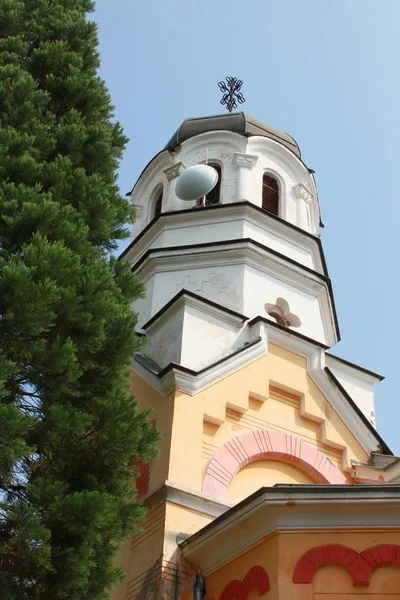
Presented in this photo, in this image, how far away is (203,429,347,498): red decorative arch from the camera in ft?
37.5

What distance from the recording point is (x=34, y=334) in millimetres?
7449

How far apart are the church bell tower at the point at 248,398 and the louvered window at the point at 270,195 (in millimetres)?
33

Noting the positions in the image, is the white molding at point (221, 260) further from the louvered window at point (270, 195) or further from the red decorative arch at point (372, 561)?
the red decorative arch at point (372, 561)

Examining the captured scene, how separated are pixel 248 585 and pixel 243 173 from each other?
9.53 meters

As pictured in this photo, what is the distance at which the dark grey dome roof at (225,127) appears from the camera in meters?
18.2

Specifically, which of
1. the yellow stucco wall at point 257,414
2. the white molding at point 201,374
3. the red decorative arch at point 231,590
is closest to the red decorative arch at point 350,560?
the red decorative arch at point 231,590

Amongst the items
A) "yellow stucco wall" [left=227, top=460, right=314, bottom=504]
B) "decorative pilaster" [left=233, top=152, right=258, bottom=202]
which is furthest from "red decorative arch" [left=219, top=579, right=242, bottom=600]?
"decorative pilaster" [left=233, top=152, right=258, bottom=202]

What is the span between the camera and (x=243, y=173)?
16922 millimetres

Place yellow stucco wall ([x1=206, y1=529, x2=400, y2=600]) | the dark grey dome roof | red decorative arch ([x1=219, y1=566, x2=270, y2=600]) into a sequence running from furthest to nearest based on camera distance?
the dark grey dome roof < red decorative arch ([x1=219, y1=566, x2=270, y2=600]) < yellow stucco wall ([x1=206, y1=529, x2=400, y2=600])

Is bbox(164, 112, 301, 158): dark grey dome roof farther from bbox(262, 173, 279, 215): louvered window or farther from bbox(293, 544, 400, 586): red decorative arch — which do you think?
bbox(293, 544, 400, 586): red decorative arch

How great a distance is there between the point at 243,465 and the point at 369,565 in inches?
139

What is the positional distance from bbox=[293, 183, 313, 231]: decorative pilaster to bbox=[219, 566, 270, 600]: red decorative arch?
29.7 feet

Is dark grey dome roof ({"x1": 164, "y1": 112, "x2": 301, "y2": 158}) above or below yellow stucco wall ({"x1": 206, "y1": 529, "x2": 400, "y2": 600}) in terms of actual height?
above

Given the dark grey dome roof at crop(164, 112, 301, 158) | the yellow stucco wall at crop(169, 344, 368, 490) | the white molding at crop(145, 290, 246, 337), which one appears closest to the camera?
the yellow stucco wall at crop(169, 344, 368, 490)
